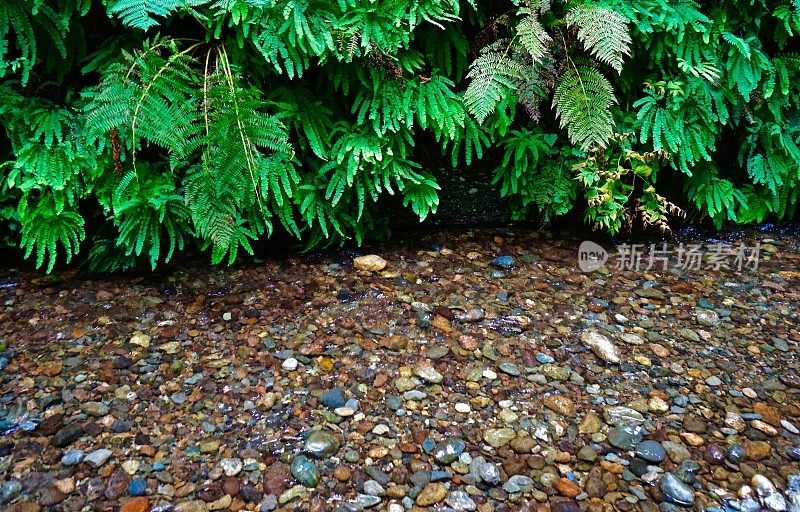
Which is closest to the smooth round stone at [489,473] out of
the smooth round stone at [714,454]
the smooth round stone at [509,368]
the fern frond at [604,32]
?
the smooth round stone at [509,368]

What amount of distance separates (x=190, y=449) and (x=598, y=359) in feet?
6.49

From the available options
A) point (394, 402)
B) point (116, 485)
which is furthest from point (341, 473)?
point (116, 485)

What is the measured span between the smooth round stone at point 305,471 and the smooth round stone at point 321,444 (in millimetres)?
40

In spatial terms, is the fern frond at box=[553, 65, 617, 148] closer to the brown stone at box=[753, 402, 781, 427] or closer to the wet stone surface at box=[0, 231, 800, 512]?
the wet stone surface at box=[0, 231, 800, 512]

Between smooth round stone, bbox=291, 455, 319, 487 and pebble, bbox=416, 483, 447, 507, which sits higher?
smooth round stone, bbox=291, 455, 319, 487

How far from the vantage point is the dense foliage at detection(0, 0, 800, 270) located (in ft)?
10.5

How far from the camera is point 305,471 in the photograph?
7.89 ft

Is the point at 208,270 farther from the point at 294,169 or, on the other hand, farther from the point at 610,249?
the point at 610,249

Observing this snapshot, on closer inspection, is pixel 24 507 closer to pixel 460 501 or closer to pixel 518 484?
pixel 460 501

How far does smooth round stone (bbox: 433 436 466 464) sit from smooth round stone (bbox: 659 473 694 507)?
2.60 ft

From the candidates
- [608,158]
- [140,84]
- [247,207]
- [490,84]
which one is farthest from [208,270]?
[608,158]

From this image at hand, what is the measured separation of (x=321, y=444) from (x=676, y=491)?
4.62 ft

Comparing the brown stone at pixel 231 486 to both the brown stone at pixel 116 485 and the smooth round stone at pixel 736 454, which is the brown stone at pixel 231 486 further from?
the smooth round stone at pixel 736 454

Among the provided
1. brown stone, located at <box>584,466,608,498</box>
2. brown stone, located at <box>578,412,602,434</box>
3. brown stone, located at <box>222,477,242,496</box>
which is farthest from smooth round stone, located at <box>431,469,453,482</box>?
brown stone, located at <box>222,477,242,496</box>
